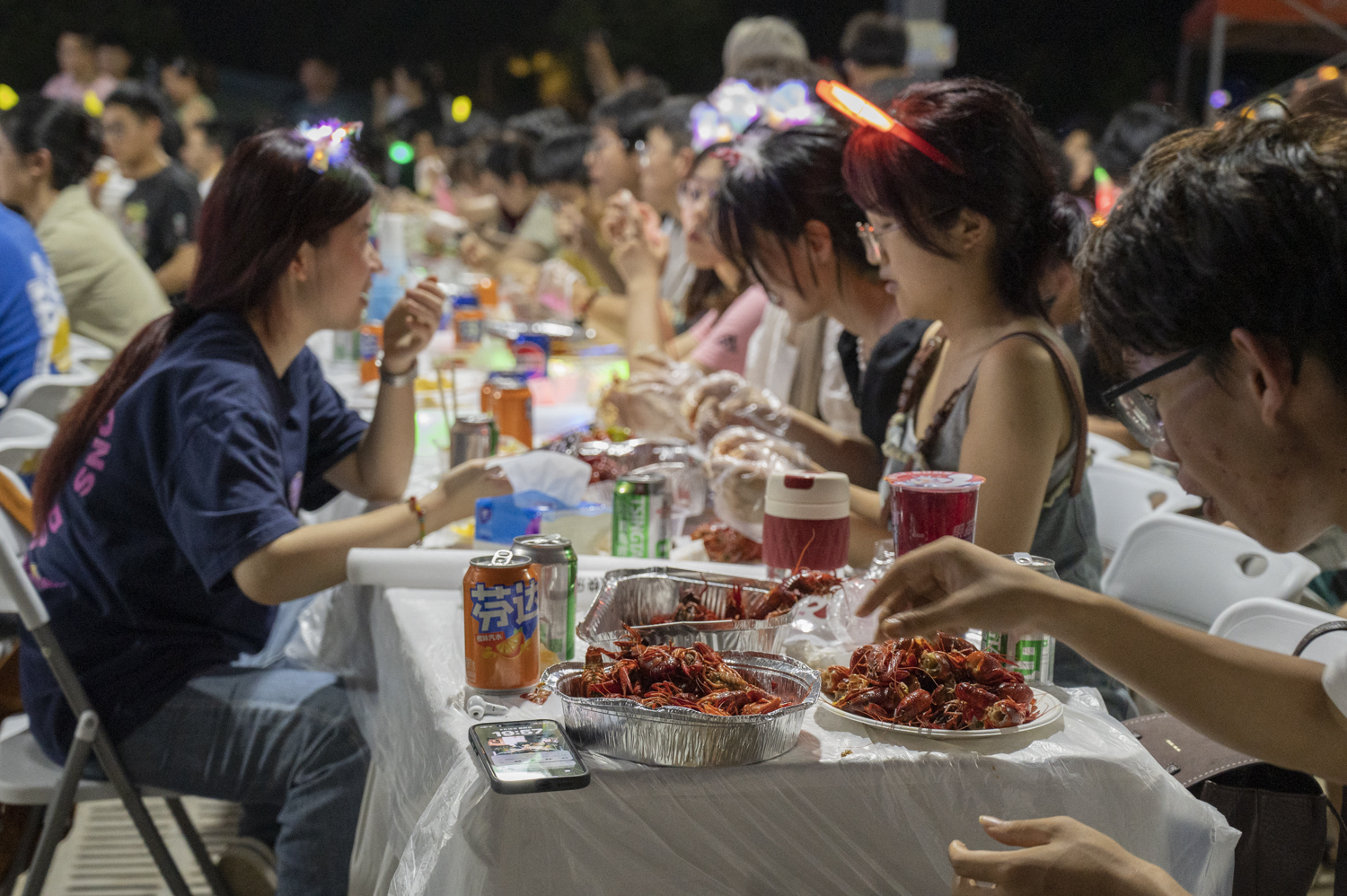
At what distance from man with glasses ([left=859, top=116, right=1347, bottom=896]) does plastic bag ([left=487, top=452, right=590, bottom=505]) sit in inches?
37.5

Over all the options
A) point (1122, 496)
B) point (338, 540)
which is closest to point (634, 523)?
point (338, 540)

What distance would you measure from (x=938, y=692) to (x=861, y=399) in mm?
1407

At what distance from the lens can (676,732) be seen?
1201 mm

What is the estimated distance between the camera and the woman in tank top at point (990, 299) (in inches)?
74.2

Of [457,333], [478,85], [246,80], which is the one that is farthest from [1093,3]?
[457,333]

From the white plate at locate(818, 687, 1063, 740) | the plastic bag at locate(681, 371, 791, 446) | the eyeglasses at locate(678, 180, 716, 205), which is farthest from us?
the eyeglasses at locate(678, 180, 716, 205)

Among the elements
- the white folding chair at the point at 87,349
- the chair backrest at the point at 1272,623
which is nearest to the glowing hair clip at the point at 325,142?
the chair backrest at the point at 1272,623

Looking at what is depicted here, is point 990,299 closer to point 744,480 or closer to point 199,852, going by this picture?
point 744,480

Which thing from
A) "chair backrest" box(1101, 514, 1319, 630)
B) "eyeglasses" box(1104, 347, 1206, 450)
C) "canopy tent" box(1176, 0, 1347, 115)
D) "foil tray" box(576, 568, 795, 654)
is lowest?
"chair backrest" box(1101, 514, 1319, 630)

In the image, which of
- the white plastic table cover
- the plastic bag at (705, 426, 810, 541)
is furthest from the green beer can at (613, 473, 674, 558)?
the white plastic table cover

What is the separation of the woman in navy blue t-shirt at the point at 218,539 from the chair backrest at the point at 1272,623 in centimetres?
133

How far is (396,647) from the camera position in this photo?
1717 mm

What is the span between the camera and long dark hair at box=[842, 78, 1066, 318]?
1985 millimetres

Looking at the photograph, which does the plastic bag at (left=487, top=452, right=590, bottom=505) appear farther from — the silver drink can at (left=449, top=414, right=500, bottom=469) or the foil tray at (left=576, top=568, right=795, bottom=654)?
the foil tray at (left=576, top=568, right=795, bottom=654)
